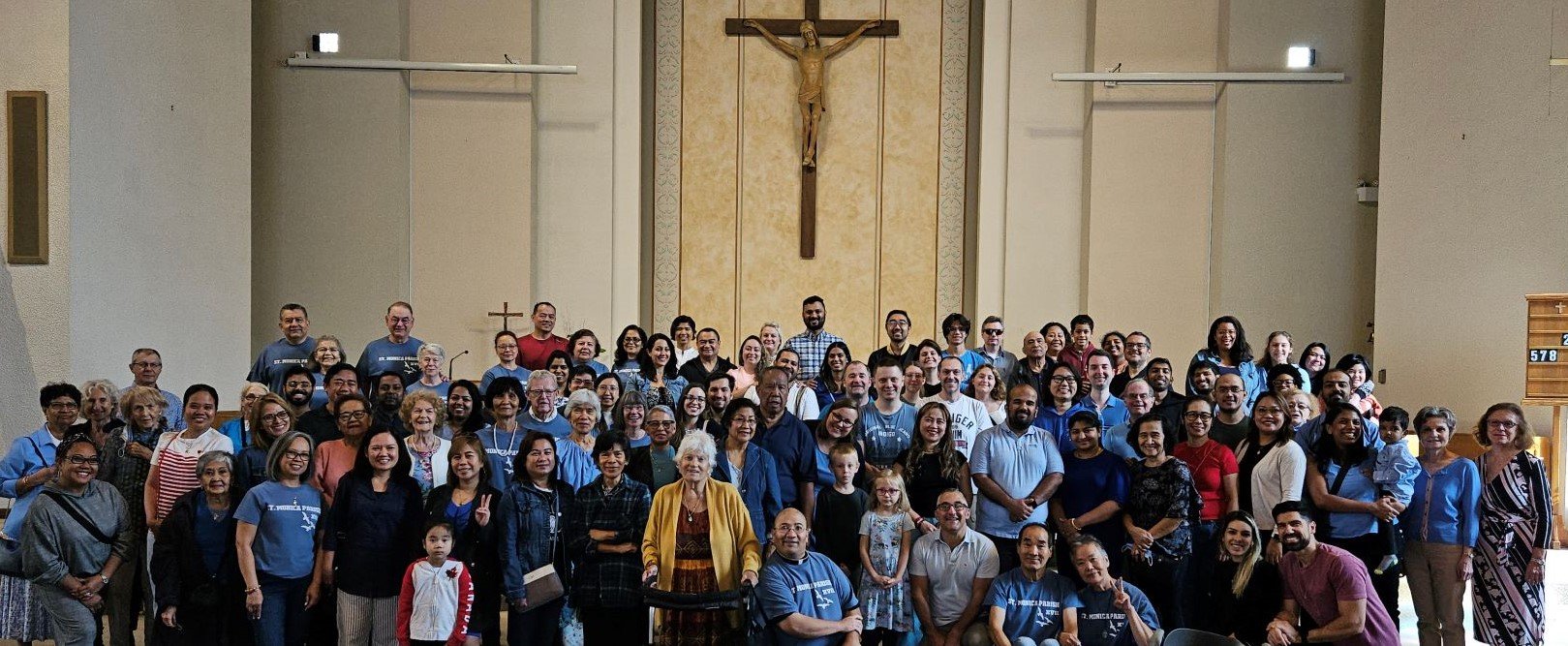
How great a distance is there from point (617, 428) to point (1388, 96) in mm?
6259

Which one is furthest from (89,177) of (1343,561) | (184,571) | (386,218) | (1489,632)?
(1489,632)

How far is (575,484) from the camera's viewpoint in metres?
5.76

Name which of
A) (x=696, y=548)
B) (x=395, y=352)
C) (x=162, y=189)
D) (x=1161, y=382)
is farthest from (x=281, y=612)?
(x=162, y=189)

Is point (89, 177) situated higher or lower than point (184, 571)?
higher

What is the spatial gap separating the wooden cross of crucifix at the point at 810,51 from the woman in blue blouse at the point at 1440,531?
5528 millimetres

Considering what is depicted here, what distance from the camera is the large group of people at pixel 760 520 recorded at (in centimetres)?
531

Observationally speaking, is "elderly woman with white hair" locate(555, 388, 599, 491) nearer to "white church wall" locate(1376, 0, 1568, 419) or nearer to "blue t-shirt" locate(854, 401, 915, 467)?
"blue t-shirt" locate(854, 401, 915, 467)

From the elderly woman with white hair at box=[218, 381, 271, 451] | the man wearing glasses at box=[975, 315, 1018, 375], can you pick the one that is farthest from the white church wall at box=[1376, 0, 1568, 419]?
the elderly woman with white hair at box=[218, 381, 271, 451]

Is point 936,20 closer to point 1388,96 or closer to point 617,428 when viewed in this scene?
point 1388,96

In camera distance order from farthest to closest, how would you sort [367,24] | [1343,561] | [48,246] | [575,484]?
[367,24], [48,246], [575,484], [1343,561]

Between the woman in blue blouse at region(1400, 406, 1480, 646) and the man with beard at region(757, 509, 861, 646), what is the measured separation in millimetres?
2453

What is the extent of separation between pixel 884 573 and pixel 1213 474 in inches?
55.4

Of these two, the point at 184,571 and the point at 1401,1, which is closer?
the point at 184,571

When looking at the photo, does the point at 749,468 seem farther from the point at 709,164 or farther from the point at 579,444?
the point at 709,164
